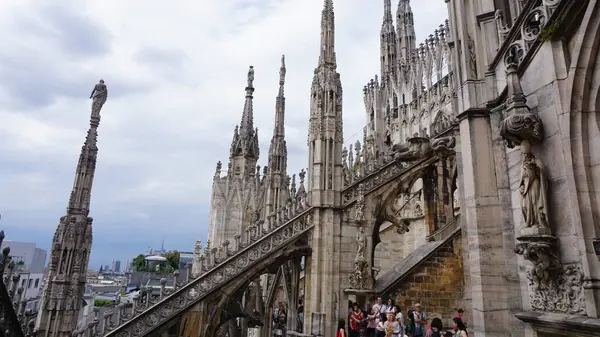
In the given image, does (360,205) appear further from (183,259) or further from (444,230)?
(183,259)

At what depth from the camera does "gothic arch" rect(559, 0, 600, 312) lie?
4562 mm

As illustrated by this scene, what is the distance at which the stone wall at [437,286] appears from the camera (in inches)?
451

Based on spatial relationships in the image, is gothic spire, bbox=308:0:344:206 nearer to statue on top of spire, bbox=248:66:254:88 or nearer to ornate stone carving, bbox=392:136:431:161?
ornate stone carving, bbox=392:136:431:161

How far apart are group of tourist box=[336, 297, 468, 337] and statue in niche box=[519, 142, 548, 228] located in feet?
10.7

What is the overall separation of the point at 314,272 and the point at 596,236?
898cm

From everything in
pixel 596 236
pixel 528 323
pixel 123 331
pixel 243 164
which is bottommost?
pixel 123 331

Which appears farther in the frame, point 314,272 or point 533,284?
point 314,272

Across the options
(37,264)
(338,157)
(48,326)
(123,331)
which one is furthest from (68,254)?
(37,264)

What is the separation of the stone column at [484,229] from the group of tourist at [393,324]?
134cm

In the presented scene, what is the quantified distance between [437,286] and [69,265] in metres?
11.0

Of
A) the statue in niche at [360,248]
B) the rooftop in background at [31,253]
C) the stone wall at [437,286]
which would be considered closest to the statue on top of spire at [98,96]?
the statue in niche at [360,248]

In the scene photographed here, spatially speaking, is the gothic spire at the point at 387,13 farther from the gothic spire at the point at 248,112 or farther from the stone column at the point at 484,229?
Result: the stone column at the point at 484,229

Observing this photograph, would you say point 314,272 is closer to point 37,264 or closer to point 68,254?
point 68,254

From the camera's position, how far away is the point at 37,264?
43156 millimetres
